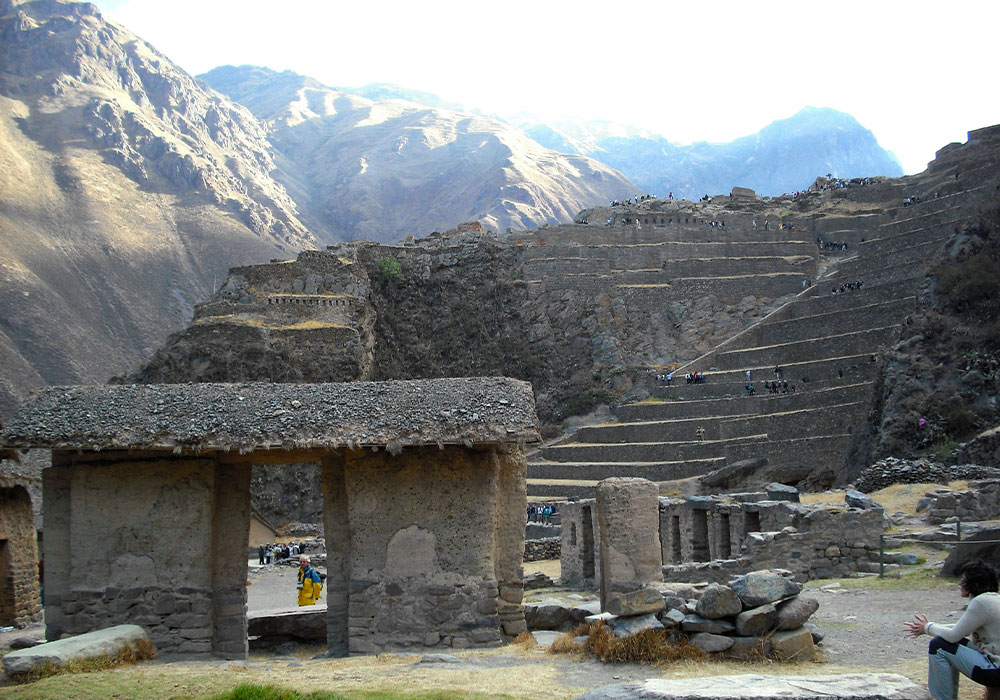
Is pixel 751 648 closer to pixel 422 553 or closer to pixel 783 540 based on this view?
pixel 422 553

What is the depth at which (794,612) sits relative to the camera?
34.4ft

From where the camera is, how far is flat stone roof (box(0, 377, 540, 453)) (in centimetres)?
1334

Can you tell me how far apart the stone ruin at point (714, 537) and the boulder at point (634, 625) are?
11.1 ft

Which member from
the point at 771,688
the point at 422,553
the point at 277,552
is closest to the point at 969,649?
the point at 771,688

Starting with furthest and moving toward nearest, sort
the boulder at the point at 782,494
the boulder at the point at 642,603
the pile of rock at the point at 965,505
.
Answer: the boulder at the point at 782,494, the pile of rock at the point at 965,505, the boulder at the point at 642,603

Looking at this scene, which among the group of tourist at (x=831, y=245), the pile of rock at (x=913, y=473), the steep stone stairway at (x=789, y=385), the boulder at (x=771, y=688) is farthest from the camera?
the group of tourist at (x=831, y=245)

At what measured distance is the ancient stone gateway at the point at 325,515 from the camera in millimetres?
13422

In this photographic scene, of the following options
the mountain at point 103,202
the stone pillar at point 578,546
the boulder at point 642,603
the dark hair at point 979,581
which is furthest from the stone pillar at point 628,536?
the mountain at point 103,202

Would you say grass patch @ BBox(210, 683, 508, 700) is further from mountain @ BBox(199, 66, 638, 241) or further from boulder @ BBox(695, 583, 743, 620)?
mountain @ BBox(199, 66, 638, 241)

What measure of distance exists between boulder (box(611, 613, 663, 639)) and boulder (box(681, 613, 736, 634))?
0.31 meters

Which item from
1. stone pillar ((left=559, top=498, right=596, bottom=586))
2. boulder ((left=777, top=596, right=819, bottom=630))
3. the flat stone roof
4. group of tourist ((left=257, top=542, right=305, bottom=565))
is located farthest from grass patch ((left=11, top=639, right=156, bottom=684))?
group of tourist ((left=257, top=542, right=305, bottom=565))

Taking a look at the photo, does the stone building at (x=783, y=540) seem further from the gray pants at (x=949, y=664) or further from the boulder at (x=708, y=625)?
the gray pants at (x=949, y=664)

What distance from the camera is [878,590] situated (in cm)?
1528

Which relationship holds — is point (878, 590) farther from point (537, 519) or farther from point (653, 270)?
point (653, 270)
